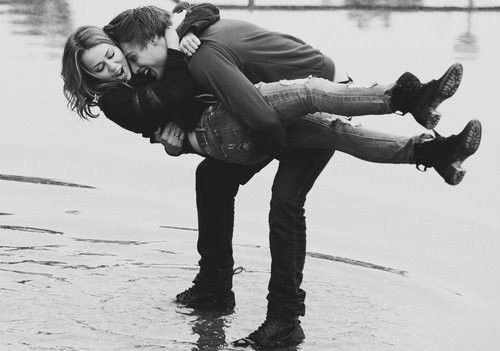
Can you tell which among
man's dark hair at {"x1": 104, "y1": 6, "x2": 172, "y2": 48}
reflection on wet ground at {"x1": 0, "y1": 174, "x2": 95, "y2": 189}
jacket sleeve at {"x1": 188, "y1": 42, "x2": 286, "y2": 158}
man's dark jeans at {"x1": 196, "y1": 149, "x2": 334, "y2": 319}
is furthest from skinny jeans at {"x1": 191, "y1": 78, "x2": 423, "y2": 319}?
reflection on wet ground at {"x1": 0, "y1": 174, "x2": 95, "y2": 189}

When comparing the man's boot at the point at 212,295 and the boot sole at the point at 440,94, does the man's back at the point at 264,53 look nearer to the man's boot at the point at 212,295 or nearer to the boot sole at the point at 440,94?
the boot sole at the point at 440,94

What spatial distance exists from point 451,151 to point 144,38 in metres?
1.44

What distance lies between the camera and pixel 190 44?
599 cm

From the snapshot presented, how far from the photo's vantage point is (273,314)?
20.1 ft

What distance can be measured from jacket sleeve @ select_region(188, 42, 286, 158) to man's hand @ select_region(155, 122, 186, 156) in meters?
0.40

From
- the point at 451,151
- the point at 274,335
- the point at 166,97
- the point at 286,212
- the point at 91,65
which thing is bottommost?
the point at 274,335

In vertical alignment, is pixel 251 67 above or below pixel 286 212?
above

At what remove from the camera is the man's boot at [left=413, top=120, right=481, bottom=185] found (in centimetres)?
579

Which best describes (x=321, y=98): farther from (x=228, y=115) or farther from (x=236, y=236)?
(x=236, y=236)

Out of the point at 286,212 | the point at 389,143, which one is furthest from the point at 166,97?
the point at 389,143

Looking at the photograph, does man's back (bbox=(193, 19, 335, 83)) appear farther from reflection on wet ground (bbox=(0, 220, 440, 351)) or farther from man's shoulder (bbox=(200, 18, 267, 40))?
reflection on wet ground (bbox=(0, 220, 440, 351))

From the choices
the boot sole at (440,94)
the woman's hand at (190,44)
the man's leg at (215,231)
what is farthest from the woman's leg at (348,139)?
the woman's hand at (190,44)

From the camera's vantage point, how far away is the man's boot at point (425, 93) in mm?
5699

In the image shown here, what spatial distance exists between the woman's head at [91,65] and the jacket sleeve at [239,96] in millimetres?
404
